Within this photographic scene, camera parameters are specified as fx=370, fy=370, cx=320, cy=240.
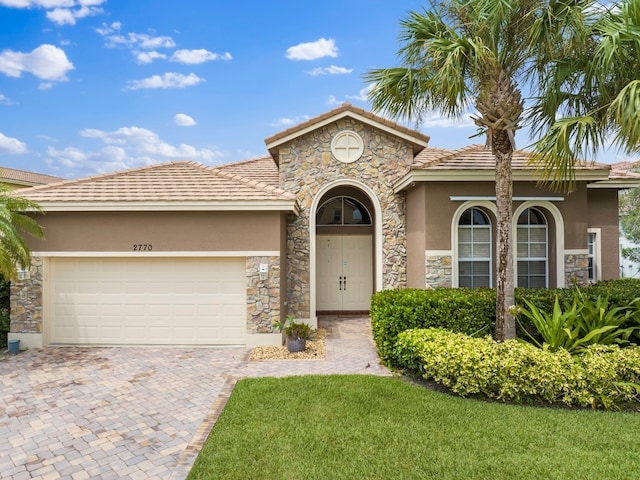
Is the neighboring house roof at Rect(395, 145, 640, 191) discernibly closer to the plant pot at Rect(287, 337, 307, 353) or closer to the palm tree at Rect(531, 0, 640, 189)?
the palm tree at Rect(531, 0, 640, 189)

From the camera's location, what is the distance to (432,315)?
8242 mm

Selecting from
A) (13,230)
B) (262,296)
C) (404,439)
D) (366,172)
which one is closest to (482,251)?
(366,172)

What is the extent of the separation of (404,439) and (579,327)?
15.7 feet

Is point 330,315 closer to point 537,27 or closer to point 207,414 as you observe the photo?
point 207,414

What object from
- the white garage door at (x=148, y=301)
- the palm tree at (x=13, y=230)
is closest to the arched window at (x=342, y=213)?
the white garage door at (x=148, y=301)

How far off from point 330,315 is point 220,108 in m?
12.1

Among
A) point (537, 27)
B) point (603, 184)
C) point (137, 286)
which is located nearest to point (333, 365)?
point (137, 286)

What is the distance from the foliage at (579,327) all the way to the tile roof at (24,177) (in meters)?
26.7

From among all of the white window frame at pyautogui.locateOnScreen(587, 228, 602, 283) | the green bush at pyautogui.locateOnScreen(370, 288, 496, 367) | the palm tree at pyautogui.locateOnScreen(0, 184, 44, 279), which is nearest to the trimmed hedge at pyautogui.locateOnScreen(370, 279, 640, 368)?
the green bush at pyautogui.locateOnScreen(370, 288, 496, 367)

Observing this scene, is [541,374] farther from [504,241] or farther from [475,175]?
[475,175]

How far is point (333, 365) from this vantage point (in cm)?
844

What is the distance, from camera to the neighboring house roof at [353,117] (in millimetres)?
11773

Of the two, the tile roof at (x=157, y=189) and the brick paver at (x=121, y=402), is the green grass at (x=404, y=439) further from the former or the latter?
the tile roof at (x=157, y=189)

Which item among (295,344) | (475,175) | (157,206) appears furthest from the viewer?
(475,175)
